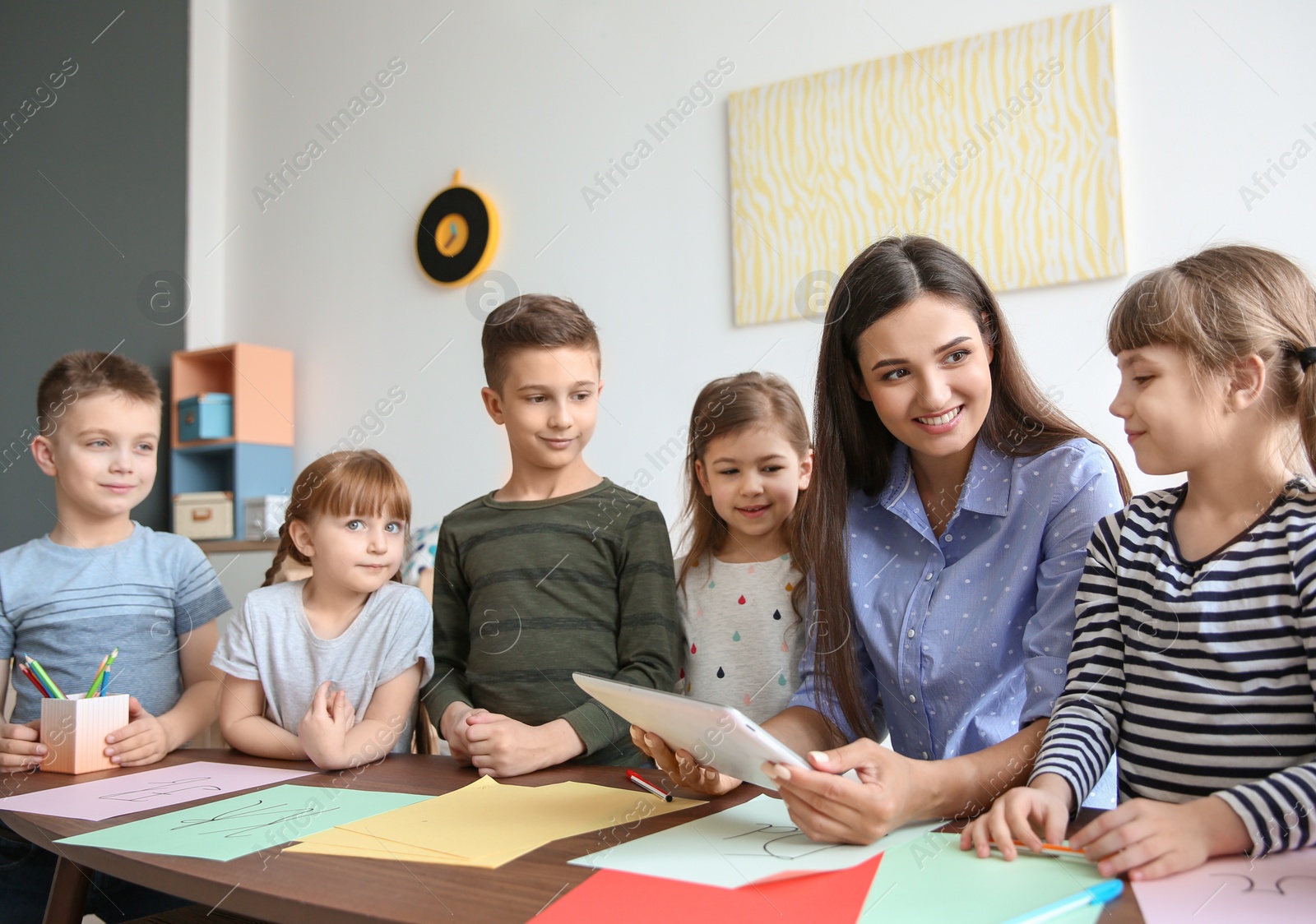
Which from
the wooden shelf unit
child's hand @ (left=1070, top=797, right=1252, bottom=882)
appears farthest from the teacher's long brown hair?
the wooden shelf unit

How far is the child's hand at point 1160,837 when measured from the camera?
2.10ft

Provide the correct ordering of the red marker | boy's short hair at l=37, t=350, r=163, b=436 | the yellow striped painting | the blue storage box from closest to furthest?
the red marker
boy's short hair at l=37, t=350, r=163, b=436
the yellow striped painting
the blue storage box

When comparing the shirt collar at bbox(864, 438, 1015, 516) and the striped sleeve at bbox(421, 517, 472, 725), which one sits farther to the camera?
the striped sleeve at bbox(421, 517, 472, 725)

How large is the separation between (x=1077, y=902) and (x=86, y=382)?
162 cm

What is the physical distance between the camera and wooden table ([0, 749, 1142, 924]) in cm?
63

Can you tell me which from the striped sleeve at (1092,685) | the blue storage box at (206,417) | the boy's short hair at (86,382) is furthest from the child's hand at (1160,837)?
the blue storage box at (206,417)

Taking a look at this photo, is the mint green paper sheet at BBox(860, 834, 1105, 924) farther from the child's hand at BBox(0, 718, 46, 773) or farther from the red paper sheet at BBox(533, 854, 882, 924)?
the child's hand at BBox(0, 718, 46, 773)

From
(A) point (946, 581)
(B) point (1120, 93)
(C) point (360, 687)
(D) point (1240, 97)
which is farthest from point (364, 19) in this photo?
(A) point (946, 581)

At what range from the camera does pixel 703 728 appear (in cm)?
74

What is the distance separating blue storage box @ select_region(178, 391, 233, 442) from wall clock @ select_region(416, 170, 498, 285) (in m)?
0.98

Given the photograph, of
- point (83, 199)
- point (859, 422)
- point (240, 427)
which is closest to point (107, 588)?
point (859, 422)

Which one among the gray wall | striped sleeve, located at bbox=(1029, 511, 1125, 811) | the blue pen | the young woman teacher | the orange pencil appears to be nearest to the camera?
the blue pen

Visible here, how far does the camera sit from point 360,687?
1361 mm

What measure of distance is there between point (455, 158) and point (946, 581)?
3.13m
